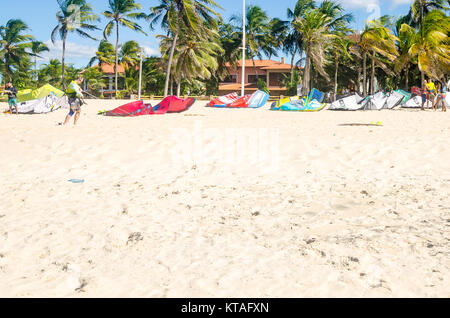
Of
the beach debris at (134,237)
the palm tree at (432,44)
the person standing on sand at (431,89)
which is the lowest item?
the beach debris at (134,237)

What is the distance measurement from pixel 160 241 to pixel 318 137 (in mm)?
5705

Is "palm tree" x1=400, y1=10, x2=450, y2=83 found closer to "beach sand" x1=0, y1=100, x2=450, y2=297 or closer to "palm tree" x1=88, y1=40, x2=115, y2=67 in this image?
"beach sand" x1=0, y1=100, x2=450, y2=297

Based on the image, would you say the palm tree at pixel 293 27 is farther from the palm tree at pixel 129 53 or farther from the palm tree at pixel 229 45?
the palm tree at pixel 129 53

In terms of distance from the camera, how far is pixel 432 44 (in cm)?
2109

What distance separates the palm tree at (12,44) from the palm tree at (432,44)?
124 ft

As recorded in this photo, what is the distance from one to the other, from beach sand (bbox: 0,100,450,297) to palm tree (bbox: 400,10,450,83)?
16820 millimetres

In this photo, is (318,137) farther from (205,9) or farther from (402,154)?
(205,9)

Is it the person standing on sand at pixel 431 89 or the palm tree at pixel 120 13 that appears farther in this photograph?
the palm tree at pixel 120 13

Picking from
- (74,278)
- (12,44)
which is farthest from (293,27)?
(74,278)

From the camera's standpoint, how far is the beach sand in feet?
7.47

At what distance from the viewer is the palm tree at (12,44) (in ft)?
135

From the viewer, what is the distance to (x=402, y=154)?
20.5 feet

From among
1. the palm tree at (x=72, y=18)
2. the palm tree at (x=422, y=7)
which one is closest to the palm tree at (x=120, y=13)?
the palm tree at (x=72, y=18)

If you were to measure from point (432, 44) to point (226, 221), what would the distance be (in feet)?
71.8
